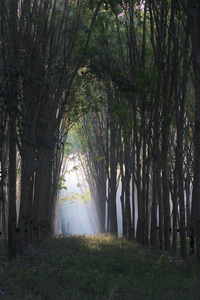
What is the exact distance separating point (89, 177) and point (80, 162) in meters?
2.35

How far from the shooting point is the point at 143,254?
11641 millimetres

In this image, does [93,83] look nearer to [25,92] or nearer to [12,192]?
[25,92]

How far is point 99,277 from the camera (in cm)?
829

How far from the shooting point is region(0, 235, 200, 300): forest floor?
7.25 metres

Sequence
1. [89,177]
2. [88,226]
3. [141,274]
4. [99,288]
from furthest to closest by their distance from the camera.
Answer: [88,226], [89,177], [141,274], [99,288]

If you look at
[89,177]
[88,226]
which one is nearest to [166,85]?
[89,177]

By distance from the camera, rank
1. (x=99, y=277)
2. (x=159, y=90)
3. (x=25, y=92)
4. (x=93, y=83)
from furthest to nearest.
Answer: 1. (x=93, y=83)
2. (x=25, y=92)
3. (x=159, y=90)
4. (x=99, y=277)

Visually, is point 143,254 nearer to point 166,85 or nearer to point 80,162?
point 166,85

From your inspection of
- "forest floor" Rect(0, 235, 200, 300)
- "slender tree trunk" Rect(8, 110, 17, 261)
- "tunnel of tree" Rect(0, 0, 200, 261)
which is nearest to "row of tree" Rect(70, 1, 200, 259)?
"tunnel of tree" Rect(0, 0, 200, 261)

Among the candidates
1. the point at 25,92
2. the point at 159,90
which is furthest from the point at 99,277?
the point at 25,92

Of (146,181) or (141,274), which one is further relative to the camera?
(146,181)

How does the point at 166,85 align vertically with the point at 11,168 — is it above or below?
above

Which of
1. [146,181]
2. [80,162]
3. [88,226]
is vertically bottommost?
[88,226]

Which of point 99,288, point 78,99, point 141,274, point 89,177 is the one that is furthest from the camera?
point 89,177
